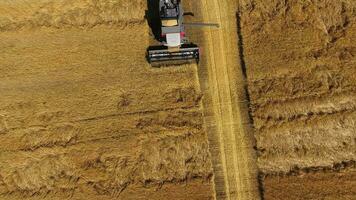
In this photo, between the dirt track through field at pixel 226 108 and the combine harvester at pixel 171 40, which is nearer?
the combine harvester at pixel 171 40

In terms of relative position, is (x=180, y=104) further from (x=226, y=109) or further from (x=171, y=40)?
(x=171, y=40)

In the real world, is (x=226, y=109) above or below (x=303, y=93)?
below

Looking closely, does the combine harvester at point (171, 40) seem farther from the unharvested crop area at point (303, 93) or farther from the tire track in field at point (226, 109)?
the unharvested crop area at point (303, 93)

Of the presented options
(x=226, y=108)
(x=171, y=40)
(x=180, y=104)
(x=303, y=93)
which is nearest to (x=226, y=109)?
(x=226, y=108)

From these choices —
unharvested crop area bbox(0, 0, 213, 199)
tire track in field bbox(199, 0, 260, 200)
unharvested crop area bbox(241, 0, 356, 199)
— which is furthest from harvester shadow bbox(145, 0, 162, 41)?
unharvested crop area bbox(241, 0, 356, 199)

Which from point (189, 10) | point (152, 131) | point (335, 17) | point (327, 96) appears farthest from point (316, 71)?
point (152, 131)

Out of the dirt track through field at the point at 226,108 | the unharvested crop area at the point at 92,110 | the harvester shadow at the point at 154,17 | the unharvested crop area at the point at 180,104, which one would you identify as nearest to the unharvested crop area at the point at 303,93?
the unharvested crop area at the point at 180,104
